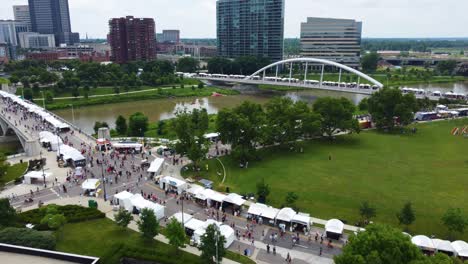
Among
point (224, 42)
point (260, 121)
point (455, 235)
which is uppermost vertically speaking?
point (224, 42)

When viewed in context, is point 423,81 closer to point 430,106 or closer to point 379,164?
point 430,106

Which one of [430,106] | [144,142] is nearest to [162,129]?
[144,142]

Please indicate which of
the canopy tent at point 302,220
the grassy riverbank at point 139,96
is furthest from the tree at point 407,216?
the grassy riverbank at point 139,96

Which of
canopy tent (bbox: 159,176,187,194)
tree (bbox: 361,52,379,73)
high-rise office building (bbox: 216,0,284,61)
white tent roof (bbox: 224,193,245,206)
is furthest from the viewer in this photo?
high-rise office building (bbox: 216,0,284,61)

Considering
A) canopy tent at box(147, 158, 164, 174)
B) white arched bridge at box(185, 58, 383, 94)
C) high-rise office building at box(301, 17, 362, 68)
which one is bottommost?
canopy tent at box(147, 158, 164, 174)

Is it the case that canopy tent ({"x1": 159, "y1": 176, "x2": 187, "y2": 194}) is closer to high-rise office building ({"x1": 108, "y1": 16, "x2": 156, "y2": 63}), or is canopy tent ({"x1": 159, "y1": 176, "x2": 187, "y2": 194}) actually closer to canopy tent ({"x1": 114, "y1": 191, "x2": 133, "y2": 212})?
canopy tent ({"x1": 114, "y1": 191, "x2": 133, "y2": 212})

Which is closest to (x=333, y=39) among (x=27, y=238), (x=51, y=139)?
(x=51, y=139)

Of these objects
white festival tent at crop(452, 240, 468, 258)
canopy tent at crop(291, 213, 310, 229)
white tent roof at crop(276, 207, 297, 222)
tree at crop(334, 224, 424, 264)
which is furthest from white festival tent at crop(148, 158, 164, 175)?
white festival tent at crop(452, 240, 468, 258)
